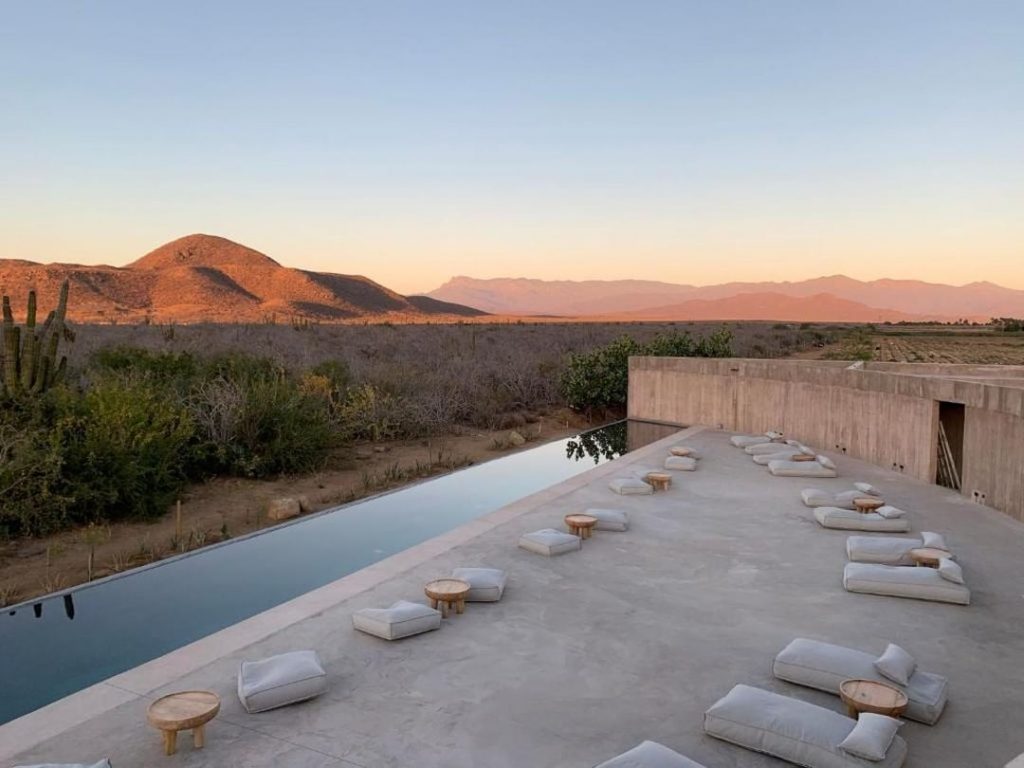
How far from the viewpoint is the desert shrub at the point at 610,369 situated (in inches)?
842

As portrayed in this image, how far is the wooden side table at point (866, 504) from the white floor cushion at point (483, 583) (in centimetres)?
512

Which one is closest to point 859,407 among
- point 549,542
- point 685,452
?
point 685,452

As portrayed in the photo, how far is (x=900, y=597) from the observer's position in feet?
21.8

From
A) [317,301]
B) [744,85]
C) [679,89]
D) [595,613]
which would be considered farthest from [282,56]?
[317,301]

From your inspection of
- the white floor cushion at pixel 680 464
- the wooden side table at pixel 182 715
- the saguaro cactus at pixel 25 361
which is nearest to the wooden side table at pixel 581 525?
the white floor cushion at pixel 680 464

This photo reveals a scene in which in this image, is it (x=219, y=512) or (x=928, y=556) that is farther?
(x=219, y=512)

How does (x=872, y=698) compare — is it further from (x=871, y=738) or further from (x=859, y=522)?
(x=859, y=522)

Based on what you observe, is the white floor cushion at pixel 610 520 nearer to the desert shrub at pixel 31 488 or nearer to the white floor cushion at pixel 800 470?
the white floor cushion at pixel 800 470

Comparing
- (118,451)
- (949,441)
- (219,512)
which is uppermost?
(118,451)

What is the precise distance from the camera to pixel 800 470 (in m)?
12.1

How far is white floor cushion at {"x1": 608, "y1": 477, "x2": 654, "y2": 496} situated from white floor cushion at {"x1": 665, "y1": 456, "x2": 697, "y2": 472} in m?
1.77

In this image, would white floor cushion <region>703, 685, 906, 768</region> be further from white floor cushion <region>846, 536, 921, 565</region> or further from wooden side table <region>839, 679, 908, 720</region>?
white floor cushion <region>846, 536, 921, 565</region>

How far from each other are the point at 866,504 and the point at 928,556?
222 centimetres

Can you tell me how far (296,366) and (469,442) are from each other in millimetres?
5350
